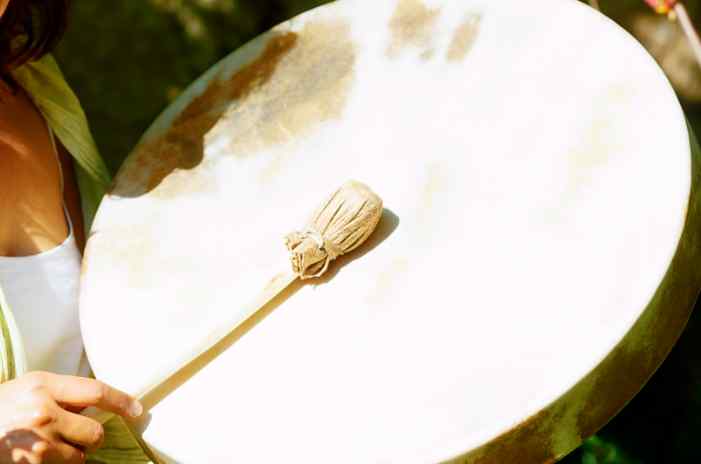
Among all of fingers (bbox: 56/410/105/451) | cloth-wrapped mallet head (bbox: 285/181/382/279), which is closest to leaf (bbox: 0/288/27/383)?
fingers (bbox: 56/410/105/451)

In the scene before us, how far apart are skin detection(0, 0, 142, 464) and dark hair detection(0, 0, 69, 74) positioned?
5 cm

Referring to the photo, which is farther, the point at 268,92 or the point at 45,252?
the point at 268,92

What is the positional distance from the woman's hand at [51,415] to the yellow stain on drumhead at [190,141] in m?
0.35

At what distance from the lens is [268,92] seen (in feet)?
4.40

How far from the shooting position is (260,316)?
1.07 metres

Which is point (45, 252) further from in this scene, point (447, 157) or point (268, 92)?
point (447, 157)

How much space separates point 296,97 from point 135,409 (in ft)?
1.73

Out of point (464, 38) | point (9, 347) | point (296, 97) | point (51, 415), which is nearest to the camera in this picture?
point (51, 415)

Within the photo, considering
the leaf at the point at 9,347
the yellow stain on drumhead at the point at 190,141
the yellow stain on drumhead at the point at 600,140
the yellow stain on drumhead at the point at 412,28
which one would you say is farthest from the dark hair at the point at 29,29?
the yellow stain on drumhead at the point at 600,140

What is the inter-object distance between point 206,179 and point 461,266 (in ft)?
1.35

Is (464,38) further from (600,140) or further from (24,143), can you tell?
(24,143)

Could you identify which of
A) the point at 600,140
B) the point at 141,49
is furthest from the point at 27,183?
the point at 141,49

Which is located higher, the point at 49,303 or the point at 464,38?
the point at 464,38

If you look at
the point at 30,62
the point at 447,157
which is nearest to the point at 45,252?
the point at 30,62
